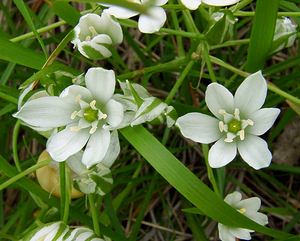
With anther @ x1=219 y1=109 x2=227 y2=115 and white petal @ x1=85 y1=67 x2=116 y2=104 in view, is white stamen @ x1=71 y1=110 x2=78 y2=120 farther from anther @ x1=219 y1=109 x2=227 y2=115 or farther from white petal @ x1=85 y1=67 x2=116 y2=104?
anther @ x1=219 y1=109 x2=227 y2=115

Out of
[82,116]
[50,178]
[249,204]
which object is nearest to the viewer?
[82,116]

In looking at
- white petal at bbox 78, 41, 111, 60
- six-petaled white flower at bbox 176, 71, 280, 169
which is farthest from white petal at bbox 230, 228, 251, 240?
white petal at bbox 78, 41, 111, 60

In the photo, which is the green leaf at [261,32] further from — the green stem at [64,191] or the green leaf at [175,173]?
the green stem at [64,191]

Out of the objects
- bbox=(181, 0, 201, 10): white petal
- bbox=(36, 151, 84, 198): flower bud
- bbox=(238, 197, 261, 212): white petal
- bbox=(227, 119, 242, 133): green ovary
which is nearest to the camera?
bbox=(181, 0, 201, 10): white petal

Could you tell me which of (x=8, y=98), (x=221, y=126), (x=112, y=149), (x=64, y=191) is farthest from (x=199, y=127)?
(x=8, y=98)

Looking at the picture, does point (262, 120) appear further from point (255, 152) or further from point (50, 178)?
point (50, 178)

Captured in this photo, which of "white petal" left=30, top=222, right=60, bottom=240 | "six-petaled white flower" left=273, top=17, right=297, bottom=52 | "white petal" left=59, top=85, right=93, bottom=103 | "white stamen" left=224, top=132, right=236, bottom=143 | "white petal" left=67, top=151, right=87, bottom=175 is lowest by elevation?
"white petal" left=30, top=222, right=60, bottom=240
